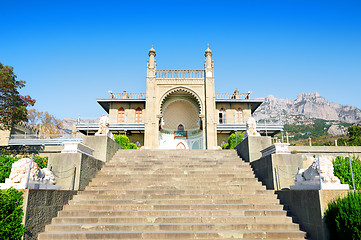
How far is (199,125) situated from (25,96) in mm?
16056

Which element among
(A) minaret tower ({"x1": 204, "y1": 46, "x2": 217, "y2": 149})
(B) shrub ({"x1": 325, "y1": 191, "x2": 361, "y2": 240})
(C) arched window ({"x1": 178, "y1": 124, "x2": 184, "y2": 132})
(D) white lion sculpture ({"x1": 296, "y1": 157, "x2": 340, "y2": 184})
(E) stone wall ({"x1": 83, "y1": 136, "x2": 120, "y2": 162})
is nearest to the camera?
(B) shrub ({"x1": 325, "y1": 191, "x2": 361, "y2": 240})

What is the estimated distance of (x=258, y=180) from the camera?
9078mm

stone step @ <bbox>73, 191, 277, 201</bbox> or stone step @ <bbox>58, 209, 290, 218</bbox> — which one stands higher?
stone step @ <bbox>73, 191, 277, 201</bbox>

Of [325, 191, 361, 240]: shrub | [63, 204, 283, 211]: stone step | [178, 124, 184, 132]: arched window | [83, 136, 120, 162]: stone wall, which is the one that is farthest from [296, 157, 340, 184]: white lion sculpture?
[178, 124, 184, 132]: arched window

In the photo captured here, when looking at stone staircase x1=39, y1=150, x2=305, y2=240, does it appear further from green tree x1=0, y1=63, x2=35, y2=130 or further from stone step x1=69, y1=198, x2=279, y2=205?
green tree x1=0, y1=63, x2=35, y2=130

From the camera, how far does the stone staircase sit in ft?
18.4

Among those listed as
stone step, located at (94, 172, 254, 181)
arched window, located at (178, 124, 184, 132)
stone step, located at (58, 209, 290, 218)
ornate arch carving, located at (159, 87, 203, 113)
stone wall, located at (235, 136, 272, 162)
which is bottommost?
stone step, located at (58, 209, 290, 218)

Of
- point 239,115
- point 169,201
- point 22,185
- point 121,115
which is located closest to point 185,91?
point 239,115

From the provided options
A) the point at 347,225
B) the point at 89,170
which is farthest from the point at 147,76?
the point at 347,225

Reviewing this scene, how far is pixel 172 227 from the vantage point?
580 cm

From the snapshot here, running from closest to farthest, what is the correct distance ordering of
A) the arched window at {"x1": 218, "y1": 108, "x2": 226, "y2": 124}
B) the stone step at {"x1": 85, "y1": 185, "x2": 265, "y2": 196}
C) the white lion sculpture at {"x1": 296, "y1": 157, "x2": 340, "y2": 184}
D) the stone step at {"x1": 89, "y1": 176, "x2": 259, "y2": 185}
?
1. the white lion sculpture at {"x1": 296, "y1": 157, "x2": 340, "y2": 184}
2. the stone step at {"x1": 85, "y1": 185, "x2": 265, "y2": 196}
3. the stone step at {"x1": 89, "y1": 176, "x2": 259, "y2": 185}
4. the arched window at {"x1": 218, "y1": 108, "x2": 226, "y2": 124}

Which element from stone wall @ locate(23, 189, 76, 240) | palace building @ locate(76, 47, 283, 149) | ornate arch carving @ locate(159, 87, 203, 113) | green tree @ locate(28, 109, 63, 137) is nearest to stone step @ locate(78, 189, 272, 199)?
stone wall @ locate(23, 189, 76, 240)

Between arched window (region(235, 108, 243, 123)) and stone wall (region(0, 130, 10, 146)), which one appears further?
arched window (region(235, 108, 243, 123))

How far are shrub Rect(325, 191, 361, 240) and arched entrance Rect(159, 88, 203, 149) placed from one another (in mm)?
21420
